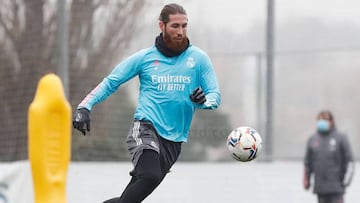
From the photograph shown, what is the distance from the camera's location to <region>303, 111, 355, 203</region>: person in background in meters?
13.6

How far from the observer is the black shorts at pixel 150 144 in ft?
26.7

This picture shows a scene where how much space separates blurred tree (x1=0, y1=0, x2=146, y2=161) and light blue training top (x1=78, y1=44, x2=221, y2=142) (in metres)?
7.75

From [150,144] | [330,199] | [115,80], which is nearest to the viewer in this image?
[150,144]

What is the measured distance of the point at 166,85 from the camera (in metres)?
8.22

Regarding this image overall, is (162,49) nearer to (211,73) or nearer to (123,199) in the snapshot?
(211,73)

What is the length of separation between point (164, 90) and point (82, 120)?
67 cm

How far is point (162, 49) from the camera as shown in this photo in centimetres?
830

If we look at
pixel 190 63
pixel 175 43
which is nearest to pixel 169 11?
pixel 175 43

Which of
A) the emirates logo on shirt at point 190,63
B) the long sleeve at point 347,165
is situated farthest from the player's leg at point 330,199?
the emirates logo on shirt at point 190,63

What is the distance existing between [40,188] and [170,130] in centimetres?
157

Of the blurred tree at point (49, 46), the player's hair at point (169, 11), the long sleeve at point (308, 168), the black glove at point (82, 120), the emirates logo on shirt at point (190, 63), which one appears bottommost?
the long sleeve at point (308, 168)

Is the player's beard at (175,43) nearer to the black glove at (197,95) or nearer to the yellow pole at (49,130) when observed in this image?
the black glove at (197,95)

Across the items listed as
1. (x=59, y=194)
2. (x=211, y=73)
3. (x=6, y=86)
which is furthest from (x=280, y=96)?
(x=59, y=194)

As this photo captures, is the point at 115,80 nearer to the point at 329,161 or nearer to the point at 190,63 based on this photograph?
the point at 190,63
